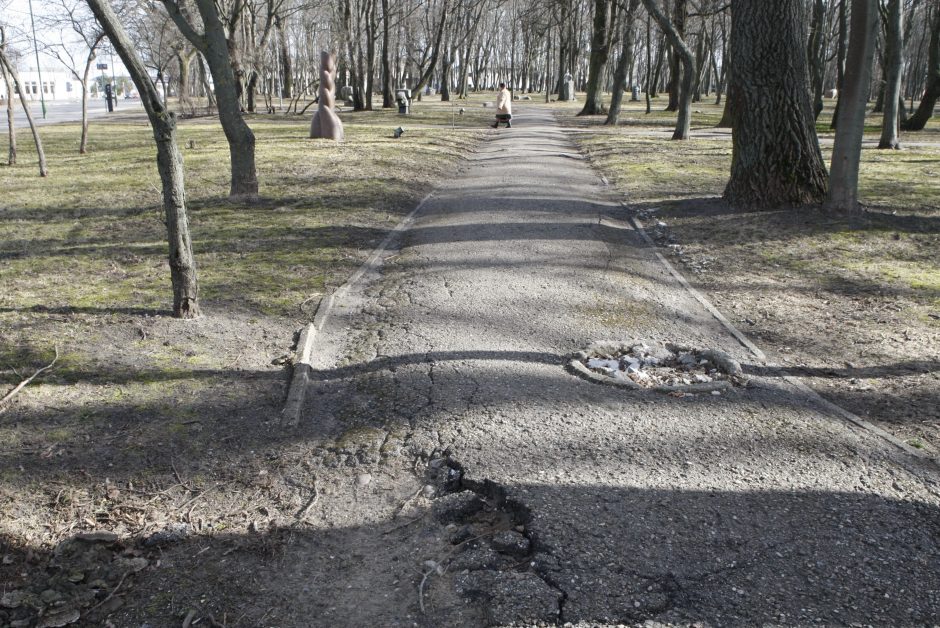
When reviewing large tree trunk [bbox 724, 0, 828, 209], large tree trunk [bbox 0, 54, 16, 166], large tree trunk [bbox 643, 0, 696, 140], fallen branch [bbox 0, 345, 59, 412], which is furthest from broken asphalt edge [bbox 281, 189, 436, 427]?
large tree trunk [bbox 643, 0, 696, 140]

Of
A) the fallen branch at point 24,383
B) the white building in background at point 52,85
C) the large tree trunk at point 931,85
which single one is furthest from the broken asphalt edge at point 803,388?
the white building in background at point 52,85

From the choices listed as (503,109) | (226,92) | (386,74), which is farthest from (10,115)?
(386,74)

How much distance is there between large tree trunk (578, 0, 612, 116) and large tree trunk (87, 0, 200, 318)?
28469 mm

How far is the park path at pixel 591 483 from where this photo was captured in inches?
113

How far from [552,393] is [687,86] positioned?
737 inches

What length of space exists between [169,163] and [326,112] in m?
16.8

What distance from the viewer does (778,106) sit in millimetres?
10641

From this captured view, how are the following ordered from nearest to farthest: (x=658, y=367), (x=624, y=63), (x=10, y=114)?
(x=658, y=367) → (x=10, y=114) → (x=624, y=63)

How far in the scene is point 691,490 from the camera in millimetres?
3648

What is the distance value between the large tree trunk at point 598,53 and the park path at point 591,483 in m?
28.2

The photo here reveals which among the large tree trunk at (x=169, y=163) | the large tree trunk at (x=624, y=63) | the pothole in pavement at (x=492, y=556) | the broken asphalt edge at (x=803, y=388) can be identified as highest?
the large tree trunk at (x=624, y=63)

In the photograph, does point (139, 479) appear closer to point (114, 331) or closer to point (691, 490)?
point (114, 331)

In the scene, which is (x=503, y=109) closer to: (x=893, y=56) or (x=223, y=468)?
(x=893, y=56)

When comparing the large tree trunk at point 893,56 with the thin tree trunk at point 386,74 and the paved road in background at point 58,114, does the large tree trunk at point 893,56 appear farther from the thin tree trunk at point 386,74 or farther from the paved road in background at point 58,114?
the paved road in background at point 58,114
